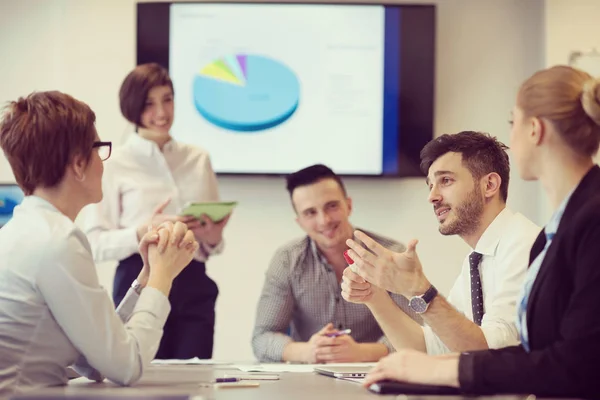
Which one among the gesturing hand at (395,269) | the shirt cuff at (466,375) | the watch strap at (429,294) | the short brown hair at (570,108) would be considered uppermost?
the short brown hair at (570,108)

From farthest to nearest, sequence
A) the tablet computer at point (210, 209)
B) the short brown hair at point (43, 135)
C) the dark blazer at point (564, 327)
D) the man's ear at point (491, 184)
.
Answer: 1. the tablet computer at point (210, 209)
2. the man's ear at point (491, 184)
3. the short brown hair at point (43, 135)
4. the dark blazer at point (564, 327)

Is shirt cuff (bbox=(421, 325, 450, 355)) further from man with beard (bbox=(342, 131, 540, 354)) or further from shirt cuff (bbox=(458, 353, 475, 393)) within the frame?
shirt cuff (bbox=(458, 353, 475, 393))

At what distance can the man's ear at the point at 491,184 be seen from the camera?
2.57 m

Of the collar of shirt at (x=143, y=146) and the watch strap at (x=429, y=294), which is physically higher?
the collar of shirt at (x=143, y=146)

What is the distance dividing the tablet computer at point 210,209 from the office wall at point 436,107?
1388 millimetres

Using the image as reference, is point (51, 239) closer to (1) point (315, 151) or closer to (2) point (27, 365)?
(2) point (27, 365)

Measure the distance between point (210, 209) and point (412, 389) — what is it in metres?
1.77

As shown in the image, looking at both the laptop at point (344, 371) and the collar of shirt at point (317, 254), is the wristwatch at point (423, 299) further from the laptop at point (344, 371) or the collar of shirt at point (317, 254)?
the collar of shirt at point (317, 254)

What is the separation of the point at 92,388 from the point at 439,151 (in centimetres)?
128

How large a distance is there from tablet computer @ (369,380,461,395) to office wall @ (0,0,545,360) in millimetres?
3089

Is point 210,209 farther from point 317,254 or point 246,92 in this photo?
point 246,92

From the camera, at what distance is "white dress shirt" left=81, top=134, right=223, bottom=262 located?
3.45 meters

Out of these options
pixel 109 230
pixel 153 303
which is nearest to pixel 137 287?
pixel 153 303

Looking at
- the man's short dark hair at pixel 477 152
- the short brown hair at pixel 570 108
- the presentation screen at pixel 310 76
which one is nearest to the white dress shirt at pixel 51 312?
the short brown hair at pixel 570 108
